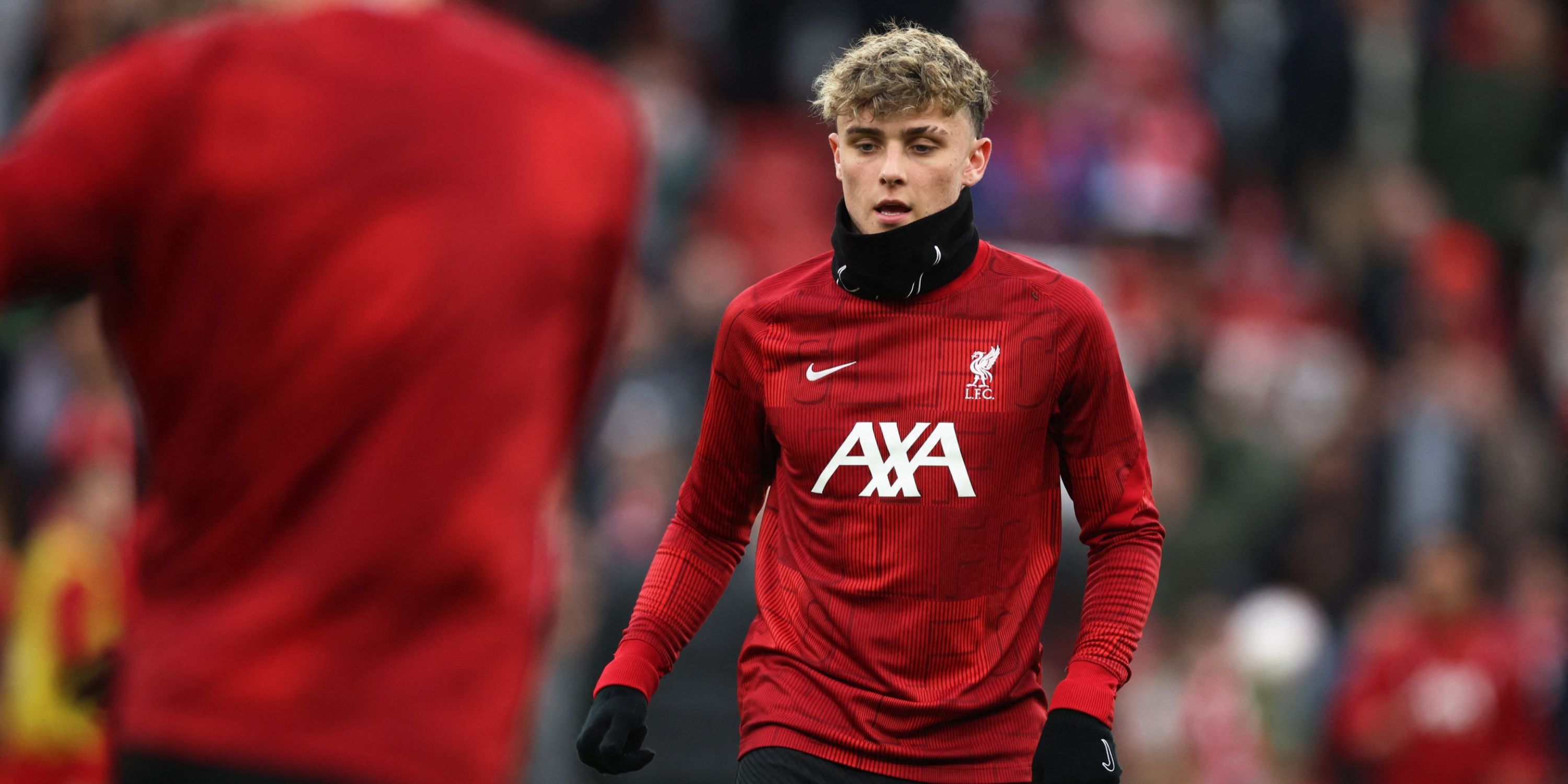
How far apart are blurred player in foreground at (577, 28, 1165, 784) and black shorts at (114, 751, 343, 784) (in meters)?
1.41

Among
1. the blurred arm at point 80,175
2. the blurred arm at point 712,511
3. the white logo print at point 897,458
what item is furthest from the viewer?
the blurred arm at point 712,511

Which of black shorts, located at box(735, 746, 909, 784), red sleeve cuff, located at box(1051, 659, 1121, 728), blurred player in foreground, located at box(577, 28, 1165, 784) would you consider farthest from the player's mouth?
black shorts, located at box(735, 746, 909, 784)

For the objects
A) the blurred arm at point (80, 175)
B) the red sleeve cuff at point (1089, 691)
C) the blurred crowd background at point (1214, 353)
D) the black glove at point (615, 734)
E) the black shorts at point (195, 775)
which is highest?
the blurred arm at point (80, 175)

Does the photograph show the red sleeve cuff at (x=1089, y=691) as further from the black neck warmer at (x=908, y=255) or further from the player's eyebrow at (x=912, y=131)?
→ the player's eyebrow at (x=912, y=131)

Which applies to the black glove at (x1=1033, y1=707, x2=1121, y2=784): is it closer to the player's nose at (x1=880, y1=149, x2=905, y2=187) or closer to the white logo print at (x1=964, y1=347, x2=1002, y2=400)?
the white logo print at (x1=964, y1=347, x2=1002, y2=400)

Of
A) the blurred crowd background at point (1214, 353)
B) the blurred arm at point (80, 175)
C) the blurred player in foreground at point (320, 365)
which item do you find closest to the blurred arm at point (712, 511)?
the blurred player in foreground at point (320, 365)

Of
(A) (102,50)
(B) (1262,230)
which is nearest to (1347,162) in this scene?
(B) (1262,230)

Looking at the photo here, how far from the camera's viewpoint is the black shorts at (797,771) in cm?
365

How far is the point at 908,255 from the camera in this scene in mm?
3807

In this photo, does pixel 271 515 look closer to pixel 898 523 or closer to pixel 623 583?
pixel 898 523

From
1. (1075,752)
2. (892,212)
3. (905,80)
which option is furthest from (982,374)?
(1075,752)

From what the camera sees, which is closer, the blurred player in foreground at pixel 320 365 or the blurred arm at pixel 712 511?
the blurred player in foreground at pixel 320 365

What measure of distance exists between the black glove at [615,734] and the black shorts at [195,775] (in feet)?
4.71

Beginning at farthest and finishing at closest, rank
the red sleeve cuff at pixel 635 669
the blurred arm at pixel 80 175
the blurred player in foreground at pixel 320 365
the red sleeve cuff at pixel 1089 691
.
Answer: the red sleeve cuff at pixel 635 669 → the red sleeve cuff at pixel 1089 691 → the blurred player in foreground at pixel 320 365 → the blurred arm at pixel 80 175
